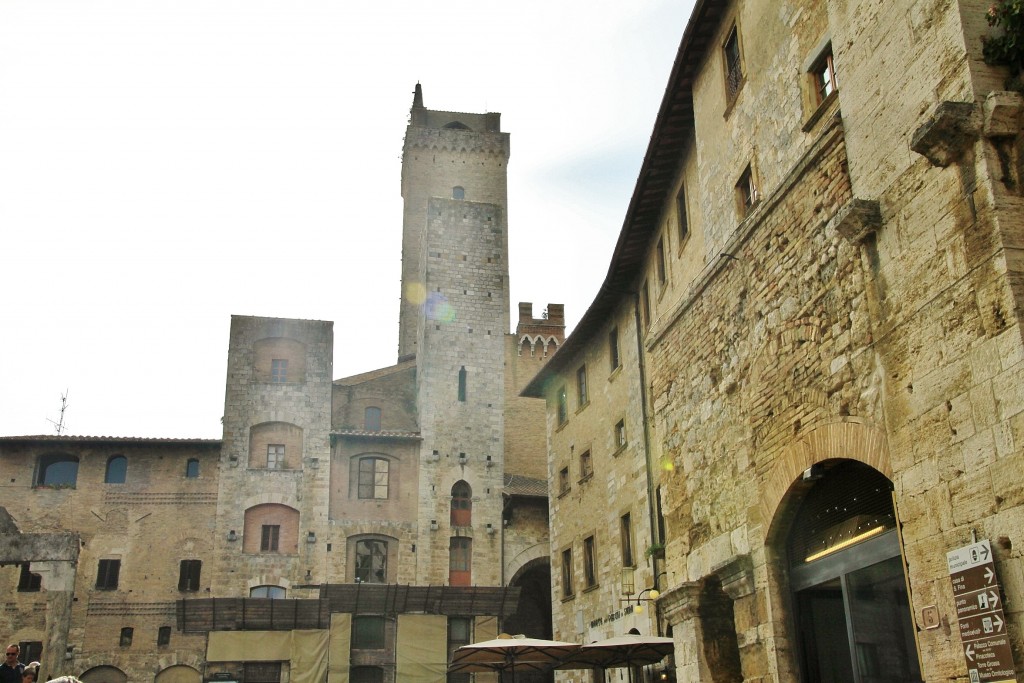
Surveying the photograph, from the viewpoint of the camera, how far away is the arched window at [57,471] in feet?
106

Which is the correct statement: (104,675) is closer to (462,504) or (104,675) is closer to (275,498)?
(275,498)

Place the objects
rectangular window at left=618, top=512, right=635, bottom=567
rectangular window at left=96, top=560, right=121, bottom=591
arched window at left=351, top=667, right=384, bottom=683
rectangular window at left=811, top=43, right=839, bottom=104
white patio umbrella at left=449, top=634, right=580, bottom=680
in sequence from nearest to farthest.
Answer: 1. rectangular window at left=811, top=43, right=839, bottom=104
2. white patio umbrella at left=449, top=634, right=580, bottom=680
3. rectangular window at left=618, top=512, right=635, bottom=567
4. arched window at left=351, top=667, right=384, bottom=683
5. rectangular window at left=96, top=560, right=121, bottom=591

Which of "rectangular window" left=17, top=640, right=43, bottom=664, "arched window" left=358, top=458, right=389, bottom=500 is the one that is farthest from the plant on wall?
"rectangular window" left=17, top=640, right=43, bottom=664

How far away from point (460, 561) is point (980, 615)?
27.7 m

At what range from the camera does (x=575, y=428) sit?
25.4m

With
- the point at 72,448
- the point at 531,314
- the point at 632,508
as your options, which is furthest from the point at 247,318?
the point at 632,508

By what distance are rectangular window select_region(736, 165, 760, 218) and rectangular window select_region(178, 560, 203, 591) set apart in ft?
82.2

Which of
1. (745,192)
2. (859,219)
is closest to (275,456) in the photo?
(745,192)

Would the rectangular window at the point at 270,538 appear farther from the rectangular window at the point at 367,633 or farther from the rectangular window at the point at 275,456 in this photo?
the rectangular window at the point at 367,633

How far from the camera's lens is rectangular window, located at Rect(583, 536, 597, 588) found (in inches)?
926

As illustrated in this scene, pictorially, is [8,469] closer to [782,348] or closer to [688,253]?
[688,253]

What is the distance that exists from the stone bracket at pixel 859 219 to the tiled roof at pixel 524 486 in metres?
26.5

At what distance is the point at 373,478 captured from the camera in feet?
112

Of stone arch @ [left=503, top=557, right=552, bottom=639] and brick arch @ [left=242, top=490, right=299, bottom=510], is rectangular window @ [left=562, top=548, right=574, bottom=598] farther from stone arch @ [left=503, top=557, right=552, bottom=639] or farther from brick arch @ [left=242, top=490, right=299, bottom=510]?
brick arch @ [left=242, top=490, right=299, bottom=510]
